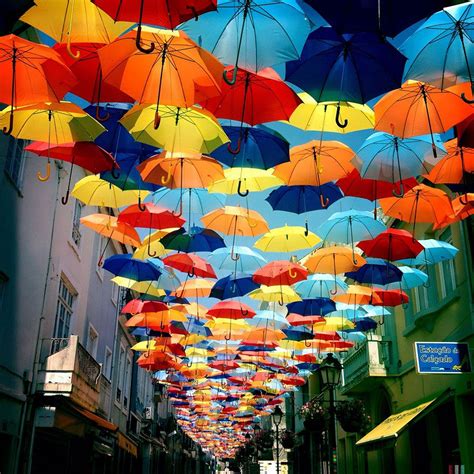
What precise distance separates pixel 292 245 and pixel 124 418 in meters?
17.3

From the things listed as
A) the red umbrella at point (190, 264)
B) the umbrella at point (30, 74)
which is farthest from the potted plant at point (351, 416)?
the umbrella at point (30, 74)

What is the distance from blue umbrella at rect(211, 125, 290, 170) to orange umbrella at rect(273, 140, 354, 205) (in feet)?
1.50

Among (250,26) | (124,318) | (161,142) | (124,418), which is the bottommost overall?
(124,418)

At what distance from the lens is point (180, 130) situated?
25.4 ft

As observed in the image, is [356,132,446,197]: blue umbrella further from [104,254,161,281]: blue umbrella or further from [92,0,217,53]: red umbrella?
[104,254,161,281]: blue umbrella

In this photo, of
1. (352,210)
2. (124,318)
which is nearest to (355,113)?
(352,210)

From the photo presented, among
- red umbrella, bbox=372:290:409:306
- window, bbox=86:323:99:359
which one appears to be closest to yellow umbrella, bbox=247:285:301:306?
red umbrella, bbox=372:290:409:306

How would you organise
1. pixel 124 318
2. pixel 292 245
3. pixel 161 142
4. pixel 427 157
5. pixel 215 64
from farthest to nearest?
pixel 124 318 → pixel 292 245 → pixel 427 157 → pixel 161 142 → pixel 215 64

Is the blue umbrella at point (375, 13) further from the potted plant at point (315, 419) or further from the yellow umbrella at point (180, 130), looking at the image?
the potted plant at point (315, 419)

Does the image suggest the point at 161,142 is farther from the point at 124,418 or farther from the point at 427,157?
the point at 124,418

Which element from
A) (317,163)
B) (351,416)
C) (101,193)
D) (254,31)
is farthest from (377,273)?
(254,31)

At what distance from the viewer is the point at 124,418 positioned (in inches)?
1040

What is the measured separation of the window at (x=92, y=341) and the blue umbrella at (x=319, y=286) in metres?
8.35

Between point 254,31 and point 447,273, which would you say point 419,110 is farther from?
point 447,273
